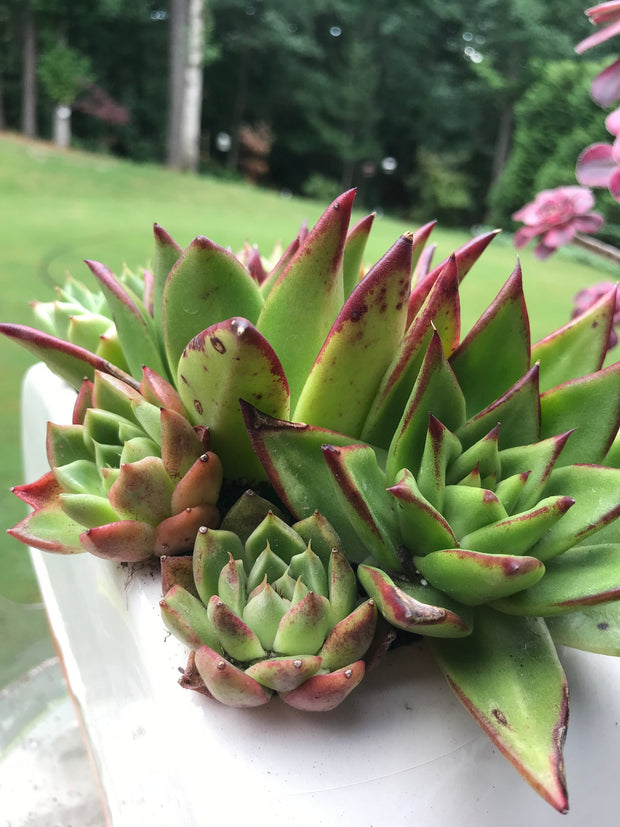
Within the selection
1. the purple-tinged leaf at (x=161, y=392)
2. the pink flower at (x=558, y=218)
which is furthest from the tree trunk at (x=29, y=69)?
the purple-tinged leaf at (x=161, y=392)

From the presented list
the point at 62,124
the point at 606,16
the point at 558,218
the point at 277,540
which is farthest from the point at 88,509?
the point at 62,124

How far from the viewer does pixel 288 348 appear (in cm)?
51

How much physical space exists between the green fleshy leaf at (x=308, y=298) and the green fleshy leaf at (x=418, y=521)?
135 millimetres

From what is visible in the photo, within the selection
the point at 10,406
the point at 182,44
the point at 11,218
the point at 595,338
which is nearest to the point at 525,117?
the point at 182,44

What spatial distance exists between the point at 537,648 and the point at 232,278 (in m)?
0.31

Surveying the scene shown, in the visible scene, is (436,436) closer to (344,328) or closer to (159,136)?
(344,328)

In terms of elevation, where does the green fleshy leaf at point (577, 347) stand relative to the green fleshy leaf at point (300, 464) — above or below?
above

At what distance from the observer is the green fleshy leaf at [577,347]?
0.50m

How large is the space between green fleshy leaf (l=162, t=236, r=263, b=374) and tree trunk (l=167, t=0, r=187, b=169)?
7462mm

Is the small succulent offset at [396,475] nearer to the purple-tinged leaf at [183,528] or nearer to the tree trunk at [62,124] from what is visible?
the purple-tinged leaf at [183,528]

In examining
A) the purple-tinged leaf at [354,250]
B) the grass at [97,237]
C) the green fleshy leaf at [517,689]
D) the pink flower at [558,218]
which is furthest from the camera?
the grass at [97,237]

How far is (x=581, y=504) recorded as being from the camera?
16.7 inches

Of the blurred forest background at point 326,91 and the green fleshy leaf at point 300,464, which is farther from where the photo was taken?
the blurred forest background at point 326,91

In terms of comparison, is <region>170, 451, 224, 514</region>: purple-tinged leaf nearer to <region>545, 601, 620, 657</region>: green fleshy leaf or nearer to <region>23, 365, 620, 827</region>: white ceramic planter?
<region>23, 365, 620, 827</region>: white ceramic planter
